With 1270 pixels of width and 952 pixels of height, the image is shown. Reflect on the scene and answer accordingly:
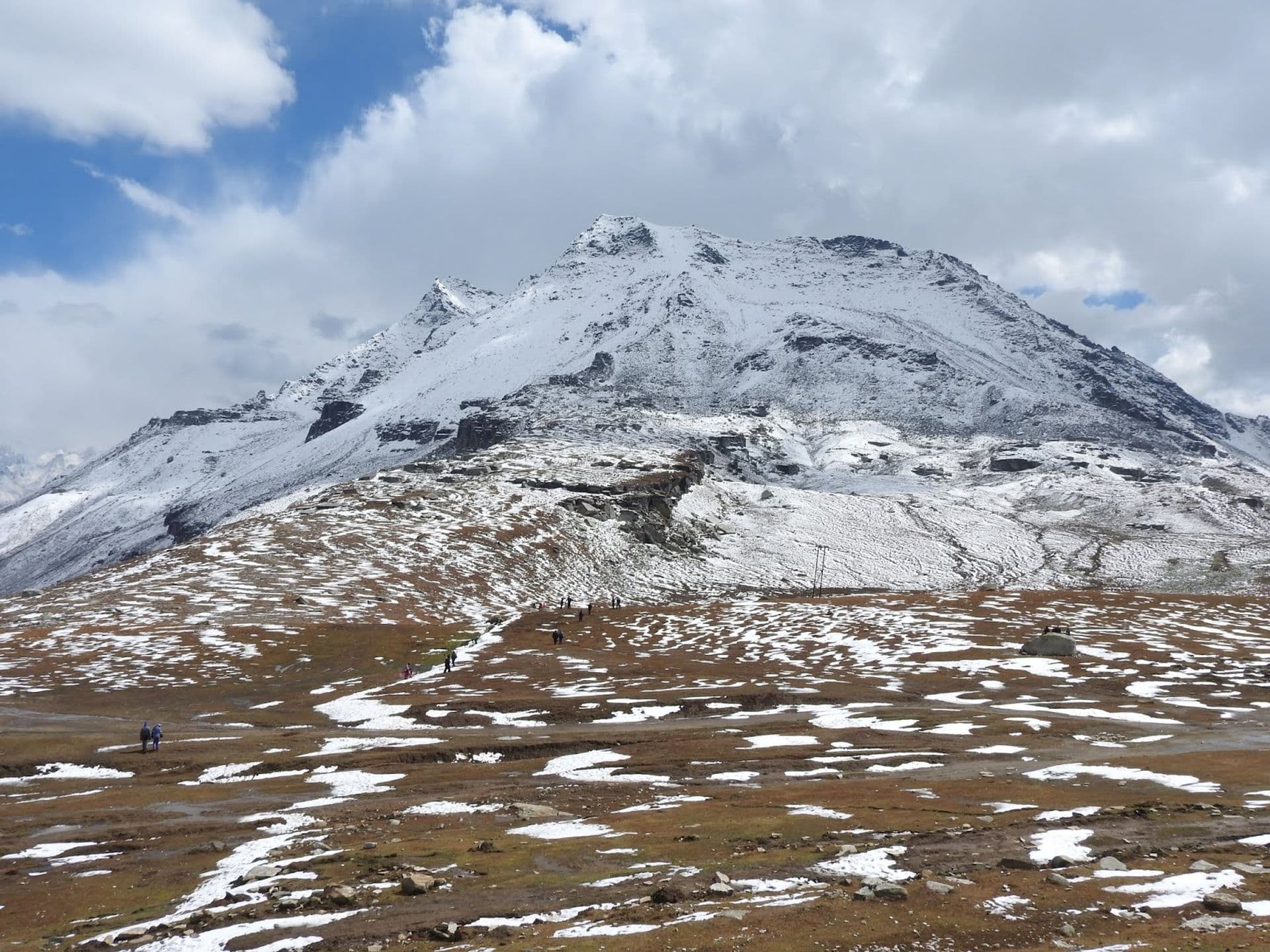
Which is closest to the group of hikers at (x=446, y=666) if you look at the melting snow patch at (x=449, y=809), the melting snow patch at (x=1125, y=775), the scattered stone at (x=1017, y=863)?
the melting snow patch at (x=449, y=809)

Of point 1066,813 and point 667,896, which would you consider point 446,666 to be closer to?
point 1066,813

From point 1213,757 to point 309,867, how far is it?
3684 centimetres

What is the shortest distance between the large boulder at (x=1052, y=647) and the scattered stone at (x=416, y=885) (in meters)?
71.5

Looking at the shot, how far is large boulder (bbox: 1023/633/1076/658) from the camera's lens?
253 ft

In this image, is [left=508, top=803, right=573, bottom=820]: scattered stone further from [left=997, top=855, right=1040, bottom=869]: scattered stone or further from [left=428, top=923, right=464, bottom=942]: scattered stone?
[left=997, top=855, right=1040, bottom=869]: scattered stone

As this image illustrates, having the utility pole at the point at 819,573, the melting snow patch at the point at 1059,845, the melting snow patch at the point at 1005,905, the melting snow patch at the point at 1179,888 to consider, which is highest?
the utility pole at the point at 819,573

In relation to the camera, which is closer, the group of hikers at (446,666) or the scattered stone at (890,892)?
the scattered stone at (890,892)

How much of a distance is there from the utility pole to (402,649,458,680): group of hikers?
89.0 m

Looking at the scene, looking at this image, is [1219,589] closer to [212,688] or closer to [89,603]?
[212,688]

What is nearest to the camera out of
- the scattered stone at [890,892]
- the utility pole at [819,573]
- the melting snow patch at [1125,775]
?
the scattered stone at [890,892]

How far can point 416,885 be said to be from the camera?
64.8 feet

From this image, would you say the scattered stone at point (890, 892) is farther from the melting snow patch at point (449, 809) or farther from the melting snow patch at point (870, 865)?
the melting snow patch at point (449, 809)

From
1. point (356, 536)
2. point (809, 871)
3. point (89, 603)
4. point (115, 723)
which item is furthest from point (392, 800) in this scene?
point (356, 536)

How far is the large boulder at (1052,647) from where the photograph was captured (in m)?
77.1
